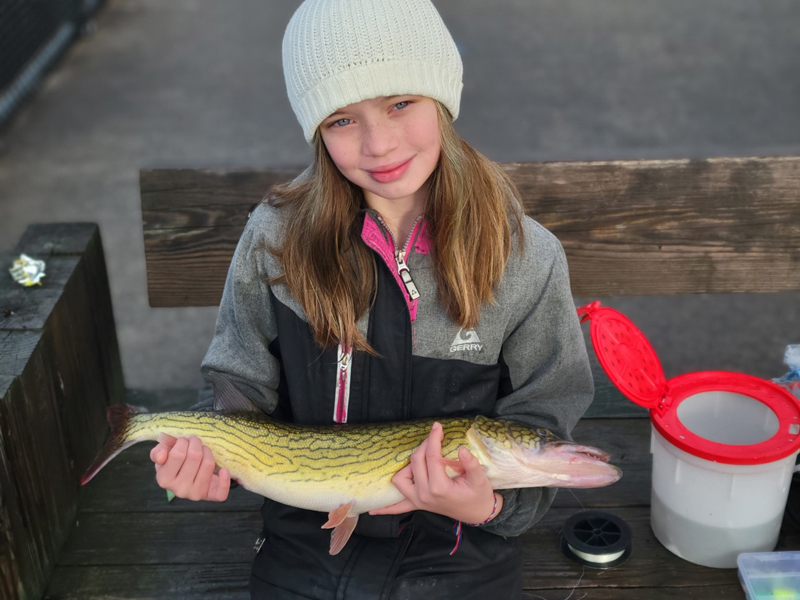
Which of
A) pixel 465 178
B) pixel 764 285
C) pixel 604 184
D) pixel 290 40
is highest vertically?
pixel 290 40

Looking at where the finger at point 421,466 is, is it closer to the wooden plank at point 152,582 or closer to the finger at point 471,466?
the finger at point 471,466

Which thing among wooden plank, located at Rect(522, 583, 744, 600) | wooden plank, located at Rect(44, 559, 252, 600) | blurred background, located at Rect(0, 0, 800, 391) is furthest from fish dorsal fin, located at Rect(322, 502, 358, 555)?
blurred background, located at Rect(0, 0, 800, 391)

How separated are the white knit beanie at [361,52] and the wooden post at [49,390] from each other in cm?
110

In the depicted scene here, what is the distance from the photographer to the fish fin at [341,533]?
230 centimetres

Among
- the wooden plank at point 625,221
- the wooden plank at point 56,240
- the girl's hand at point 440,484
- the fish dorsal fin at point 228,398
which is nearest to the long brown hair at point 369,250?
the fish dorsal fin at point 228,398

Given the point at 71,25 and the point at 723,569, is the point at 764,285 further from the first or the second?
the point at 71,25

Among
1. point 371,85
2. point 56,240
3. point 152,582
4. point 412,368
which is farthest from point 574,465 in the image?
point 56,240

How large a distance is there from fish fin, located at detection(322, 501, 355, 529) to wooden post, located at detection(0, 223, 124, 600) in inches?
34.1

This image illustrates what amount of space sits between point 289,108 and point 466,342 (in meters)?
5.32

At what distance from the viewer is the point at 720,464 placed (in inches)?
98.7

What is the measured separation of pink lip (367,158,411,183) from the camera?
2297 mm

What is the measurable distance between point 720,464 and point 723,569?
37 cm

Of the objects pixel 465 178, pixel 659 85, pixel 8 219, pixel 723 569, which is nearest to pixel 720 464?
pixel 723 569

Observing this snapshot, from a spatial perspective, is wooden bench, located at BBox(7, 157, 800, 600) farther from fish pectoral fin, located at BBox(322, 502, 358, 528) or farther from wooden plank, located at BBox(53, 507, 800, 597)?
fish pectoral fin, located at BBox(322, 502, 358, 528)
